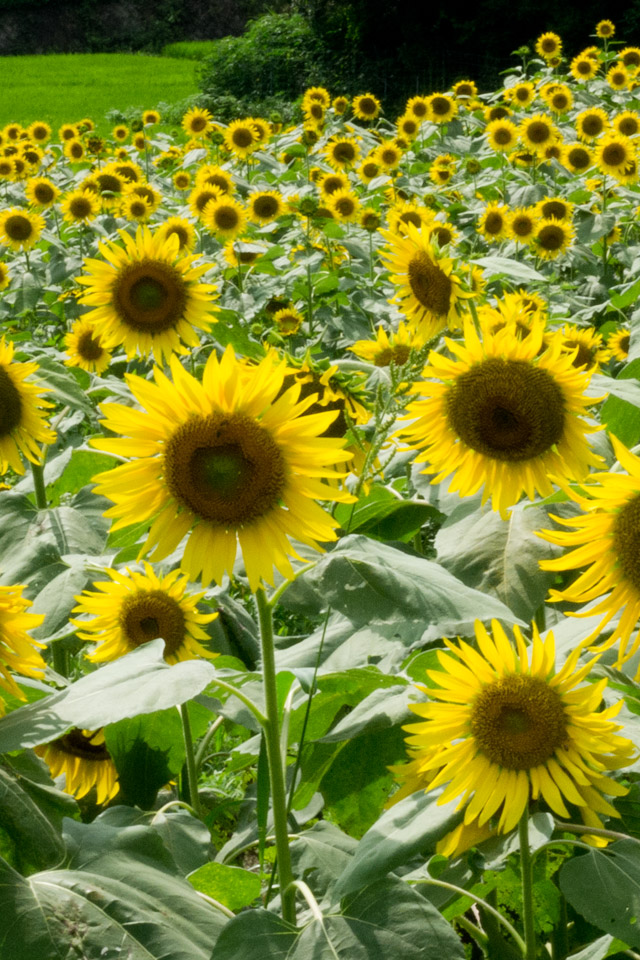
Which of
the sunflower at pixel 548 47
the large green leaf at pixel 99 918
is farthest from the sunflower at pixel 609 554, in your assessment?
the sunflower at pixel 548 47

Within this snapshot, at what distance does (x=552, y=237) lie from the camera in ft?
16.3

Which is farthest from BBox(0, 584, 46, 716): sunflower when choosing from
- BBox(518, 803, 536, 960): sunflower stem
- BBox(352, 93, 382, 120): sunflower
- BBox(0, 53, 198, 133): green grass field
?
BBox(0, 53, 198, 133): green grass field

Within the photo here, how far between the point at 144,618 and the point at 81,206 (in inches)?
188

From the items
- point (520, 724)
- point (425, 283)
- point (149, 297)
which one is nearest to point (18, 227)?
point (149, 297)

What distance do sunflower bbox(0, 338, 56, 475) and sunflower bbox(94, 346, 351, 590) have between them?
2.65 feet

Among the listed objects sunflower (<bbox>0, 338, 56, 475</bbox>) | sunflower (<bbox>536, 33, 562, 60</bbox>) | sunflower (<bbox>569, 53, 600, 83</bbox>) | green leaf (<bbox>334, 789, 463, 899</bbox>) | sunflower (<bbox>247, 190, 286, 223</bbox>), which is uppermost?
sunflower (<bbox>536, 33, 562, 60</bbox>)

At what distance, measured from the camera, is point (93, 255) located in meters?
6.25

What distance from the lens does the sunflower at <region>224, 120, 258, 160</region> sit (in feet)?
23.7

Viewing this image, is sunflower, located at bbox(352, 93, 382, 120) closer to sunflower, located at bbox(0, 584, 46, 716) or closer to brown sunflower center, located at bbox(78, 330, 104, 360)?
brown sunflower center, located at bbox(78, 330, 104, 360)

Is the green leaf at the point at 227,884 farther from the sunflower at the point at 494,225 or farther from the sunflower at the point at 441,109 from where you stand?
the sunflower at the point at 441,109

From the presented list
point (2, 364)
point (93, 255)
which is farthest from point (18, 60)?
point (2, 364)

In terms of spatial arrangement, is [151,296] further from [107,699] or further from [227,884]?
[107,699]

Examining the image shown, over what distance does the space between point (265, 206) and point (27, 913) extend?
16.3ft

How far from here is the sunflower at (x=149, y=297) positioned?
2.72 m
